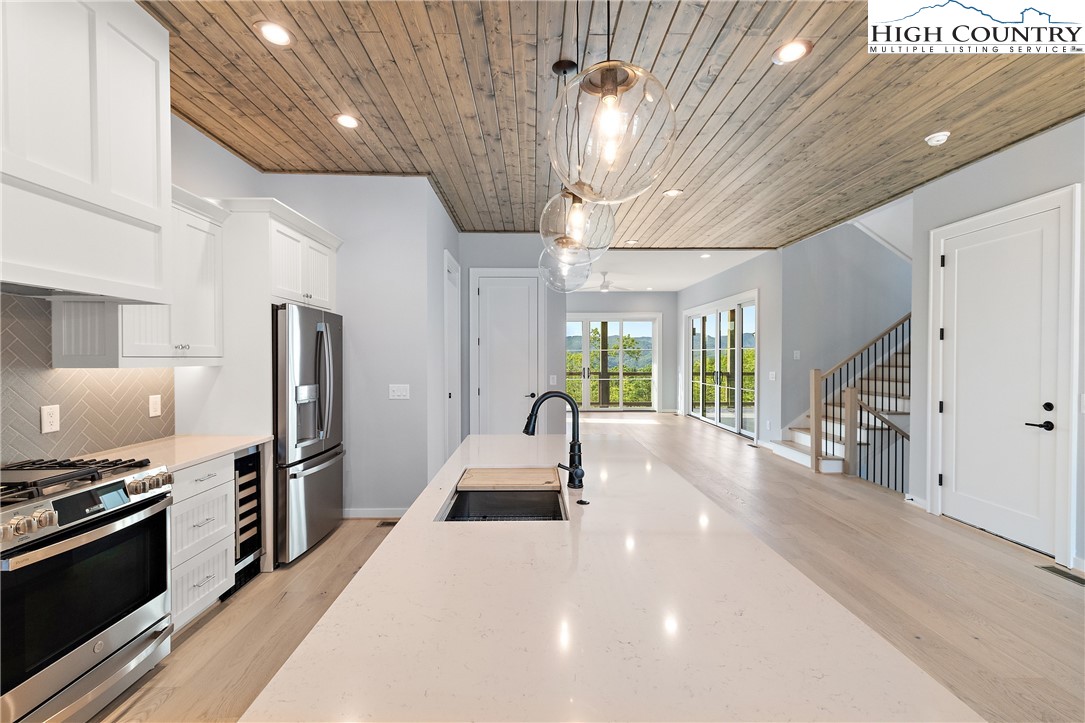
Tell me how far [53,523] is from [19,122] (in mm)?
1239

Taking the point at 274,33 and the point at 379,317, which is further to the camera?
the point at 379,317

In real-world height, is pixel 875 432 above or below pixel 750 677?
below

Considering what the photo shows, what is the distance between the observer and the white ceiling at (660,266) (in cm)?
704

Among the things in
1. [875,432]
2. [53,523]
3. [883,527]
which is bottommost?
[883,527]

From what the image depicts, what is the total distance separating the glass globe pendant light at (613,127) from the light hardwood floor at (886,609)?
1.32 metres

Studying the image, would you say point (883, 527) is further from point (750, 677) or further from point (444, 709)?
point (444, 709)

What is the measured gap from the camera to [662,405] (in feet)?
37.0

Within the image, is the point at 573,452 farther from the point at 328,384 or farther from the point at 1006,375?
the point at 1006,375

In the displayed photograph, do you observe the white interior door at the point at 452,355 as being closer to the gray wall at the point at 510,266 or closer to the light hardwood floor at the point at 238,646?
the gray wall at the point at 510,266

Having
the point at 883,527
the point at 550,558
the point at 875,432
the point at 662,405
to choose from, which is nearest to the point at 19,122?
the point at 550,558

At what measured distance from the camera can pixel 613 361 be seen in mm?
11242

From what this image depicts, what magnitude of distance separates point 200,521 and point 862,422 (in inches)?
266

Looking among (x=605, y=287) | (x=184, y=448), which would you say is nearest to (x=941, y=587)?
(x=184, y=448)

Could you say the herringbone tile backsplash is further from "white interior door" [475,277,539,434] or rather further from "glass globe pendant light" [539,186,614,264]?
"white interior door" [475,277,539,434]
